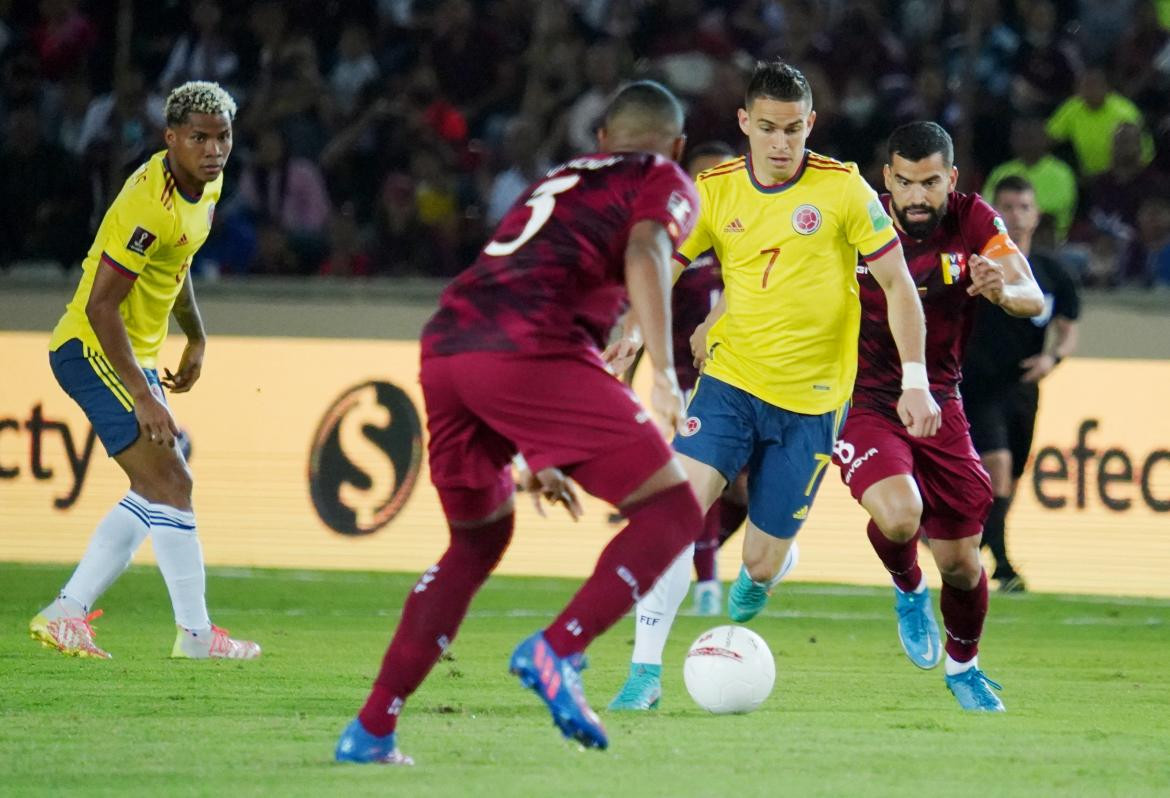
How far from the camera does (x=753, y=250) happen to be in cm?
741

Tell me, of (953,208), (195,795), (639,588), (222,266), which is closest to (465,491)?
(639,588)

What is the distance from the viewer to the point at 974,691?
7289mm

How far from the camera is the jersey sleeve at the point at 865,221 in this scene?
7.08 metres

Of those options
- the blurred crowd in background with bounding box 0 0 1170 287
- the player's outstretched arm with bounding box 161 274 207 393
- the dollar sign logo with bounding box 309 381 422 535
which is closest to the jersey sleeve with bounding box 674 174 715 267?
the player's outstretched arm with bounding box 161 274 207 393

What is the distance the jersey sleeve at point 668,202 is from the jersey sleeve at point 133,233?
129 inches

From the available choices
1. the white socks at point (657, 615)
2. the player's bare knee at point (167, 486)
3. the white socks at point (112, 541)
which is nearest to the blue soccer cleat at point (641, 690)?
the white socks at point (657, 615)

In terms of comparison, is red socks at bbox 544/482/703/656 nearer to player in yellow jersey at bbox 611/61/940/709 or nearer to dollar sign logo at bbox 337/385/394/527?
player in yellow jersey at bbox 611/61/940/709

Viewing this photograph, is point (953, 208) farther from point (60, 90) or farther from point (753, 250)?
point (60, 90)

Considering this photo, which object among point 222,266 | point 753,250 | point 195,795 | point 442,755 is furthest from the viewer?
point 222,266

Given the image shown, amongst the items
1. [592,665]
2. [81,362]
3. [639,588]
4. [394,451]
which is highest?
[639,588]

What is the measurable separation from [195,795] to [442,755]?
3.01ft

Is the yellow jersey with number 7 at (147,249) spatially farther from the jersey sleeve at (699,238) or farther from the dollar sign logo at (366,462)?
the dollar sign logo at (366,462)

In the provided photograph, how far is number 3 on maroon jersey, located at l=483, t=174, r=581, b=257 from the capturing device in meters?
5.34

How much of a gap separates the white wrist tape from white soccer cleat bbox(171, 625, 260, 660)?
3.18 metres
